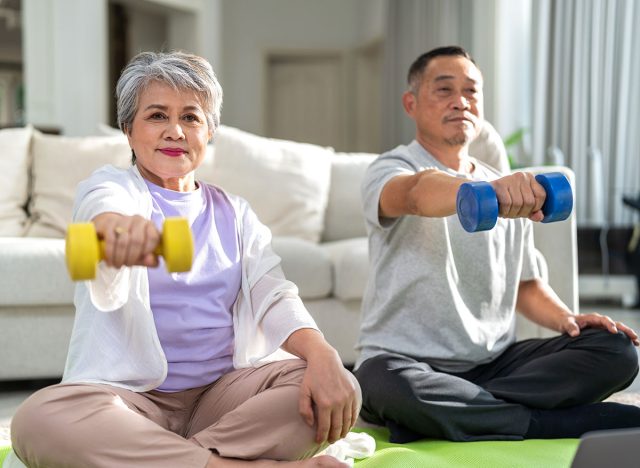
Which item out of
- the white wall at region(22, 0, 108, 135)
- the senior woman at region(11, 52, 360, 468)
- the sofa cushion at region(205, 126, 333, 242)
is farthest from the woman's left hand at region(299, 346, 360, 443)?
the white wall at region(22, 0, 108, 135)

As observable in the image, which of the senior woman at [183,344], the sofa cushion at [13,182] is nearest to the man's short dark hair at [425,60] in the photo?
the senior woman at [183,344]

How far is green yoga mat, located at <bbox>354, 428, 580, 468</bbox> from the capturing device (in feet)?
6.11

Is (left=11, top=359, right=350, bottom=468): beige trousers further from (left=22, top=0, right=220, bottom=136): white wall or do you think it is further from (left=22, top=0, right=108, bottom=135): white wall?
(left=22, top=0, right=108, bottom=135): white wall

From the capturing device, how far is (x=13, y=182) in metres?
3.41

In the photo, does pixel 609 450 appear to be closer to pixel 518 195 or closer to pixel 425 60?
pixel 518 195

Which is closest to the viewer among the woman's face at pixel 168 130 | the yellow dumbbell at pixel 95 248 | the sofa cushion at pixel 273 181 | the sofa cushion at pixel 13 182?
the yellow dumbbell at pixel 95 248

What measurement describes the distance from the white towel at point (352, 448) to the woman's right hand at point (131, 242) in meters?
0.84

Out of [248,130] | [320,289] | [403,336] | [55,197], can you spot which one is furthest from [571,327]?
[248,130]

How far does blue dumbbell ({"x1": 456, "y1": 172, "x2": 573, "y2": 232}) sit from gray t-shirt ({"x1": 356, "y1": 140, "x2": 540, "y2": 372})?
1.74 ft

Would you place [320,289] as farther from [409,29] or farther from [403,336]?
[409,29]

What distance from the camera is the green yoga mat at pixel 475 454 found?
73.3 inches

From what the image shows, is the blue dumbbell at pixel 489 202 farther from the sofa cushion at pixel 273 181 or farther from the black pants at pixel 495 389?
the sofa cushion at pixel 273 181

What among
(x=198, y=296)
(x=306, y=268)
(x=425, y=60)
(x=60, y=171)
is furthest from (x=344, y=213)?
(x=198, y=296)

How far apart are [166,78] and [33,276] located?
1.42 meters
